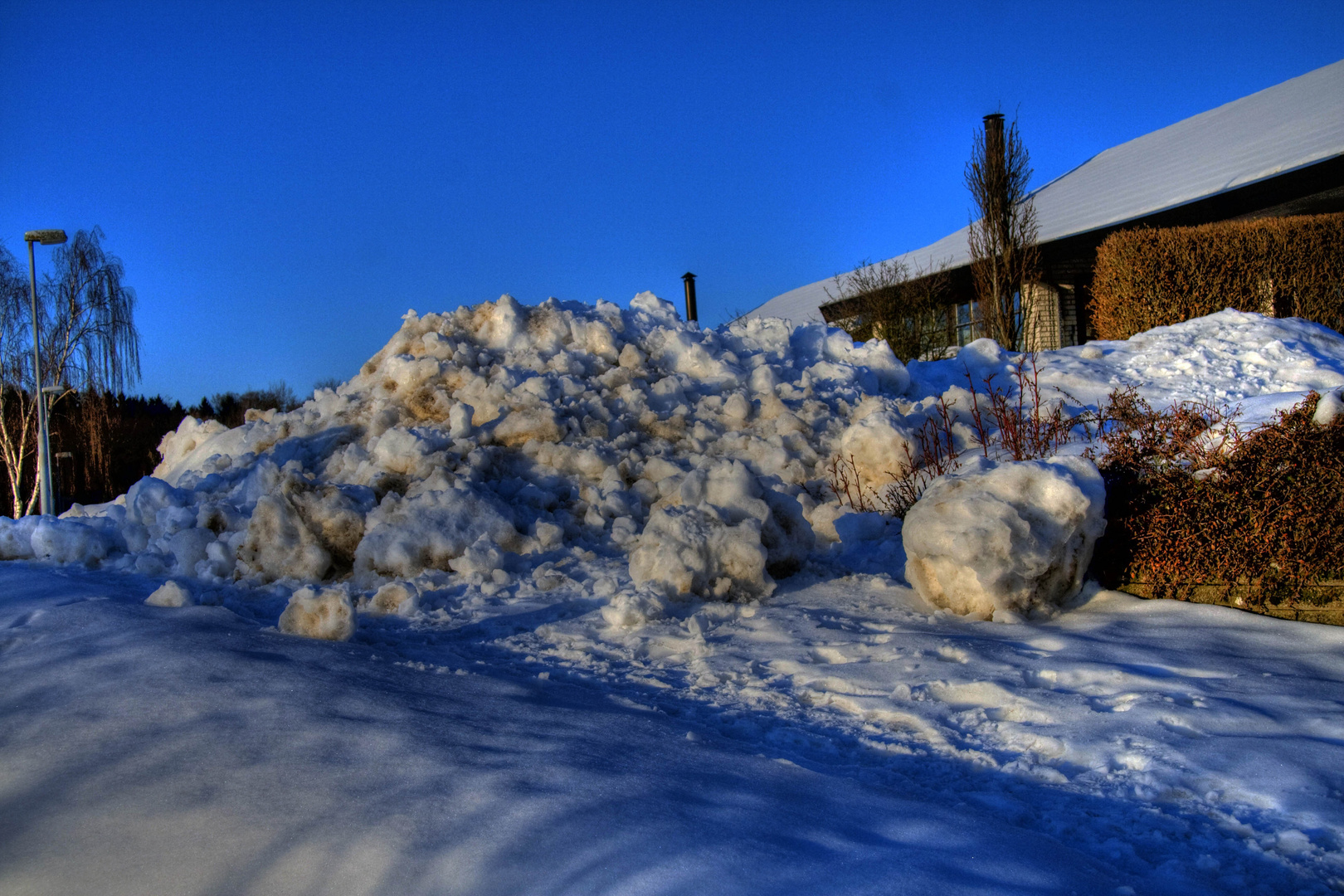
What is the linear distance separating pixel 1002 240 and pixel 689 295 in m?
10.1

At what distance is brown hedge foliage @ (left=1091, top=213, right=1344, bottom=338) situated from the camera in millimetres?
11438

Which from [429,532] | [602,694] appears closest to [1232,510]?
[602,694]

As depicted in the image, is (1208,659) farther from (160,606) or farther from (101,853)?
(160,606)

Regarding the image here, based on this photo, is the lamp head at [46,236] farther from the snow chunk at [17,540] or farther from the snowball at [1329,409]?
the snowball at [1329,409]

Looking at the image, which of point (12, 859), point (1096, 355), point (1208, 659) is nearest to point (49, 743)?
point (12, 859)

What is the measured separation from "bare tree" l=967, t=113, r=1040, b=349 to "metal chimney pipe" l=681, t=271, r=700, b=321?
920 centimetres

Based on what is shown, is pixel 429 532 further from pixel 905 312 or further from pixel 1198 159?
pixel 1198 159

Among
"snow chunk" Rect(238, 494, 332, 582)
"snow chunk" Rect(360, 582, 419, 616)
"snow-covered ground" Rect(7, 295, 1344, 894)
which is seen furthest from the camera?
"snow chunk" Rect(238, 494, 332, 582)

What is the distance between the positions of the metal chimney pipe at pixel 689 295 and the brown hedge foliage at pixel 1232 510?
757 inches

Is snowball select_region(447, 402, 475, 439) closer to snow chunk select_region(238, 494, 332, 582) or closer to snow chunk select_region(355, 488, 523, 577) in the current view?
snow chunk select_region(355, 488, 523, 577)

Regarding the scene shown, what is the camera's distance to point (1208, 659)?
10.4 feet

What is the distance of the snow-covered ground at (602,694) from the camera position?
1761 millimetres

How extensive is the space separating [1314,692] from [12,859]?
12.1ft

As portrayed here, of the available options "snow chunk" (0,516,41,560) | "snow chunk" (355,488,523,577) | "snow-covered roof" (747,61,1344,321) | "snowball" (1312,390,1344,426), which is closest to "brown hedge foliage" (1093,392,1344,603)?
"snowball" (1312,390,1344,426)
